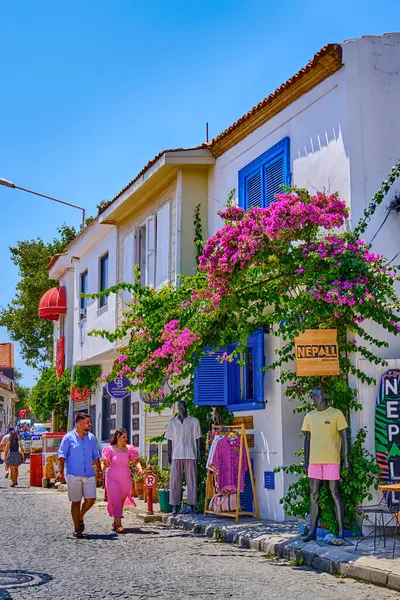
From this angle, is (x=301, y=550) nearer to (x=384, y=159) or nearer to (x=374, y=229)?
(x=374, y=229)

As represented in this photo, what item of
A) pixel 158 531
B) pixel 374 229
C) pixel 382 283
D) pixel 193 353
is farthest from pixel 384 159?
pixel 158 531

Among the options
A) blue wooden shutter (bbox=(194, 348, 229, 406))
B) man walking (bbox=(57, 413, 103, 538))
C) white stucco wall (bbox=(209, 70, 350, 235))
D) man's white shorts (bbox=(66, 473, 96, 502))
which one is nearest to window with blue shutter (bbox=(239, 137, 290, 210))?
white stucco wall (bbox=(209, 70, 350, 235))

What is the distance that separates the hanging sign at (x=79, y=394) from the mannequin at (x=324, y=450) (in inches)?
613

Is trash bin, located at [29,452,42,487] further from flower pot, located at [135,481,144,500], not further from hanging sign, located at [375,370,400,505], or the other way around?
hanging sign, located at [375,370,400,505]

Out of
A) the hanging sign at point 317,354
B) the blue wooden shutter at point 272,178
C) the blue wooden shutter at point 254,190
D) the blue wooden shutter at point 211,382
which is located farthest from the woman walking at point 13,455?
the hanging sign at point 317,354

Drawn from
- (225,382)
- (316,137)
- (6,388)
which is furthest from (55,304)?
(6,388)

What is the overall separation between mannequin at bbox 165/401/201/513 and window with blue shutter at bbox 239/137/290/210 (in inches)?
157

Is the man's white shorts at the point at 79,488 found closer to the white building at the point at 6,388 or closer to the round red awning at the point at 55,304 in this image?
the round red awning at the point at 55,304

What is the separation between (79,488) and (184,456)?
2894 mm

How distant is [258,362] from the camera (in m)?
14.2

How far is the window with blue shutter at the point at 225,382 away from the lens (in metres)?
14.9

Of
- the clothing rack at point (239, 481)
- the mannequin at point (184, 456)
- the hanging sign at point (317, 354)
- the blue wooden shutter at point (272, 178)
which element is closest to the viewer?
the hanging sign at point (317, 354)

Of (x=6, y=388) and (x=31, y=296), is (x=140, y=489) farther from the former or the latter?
(x=6, y=388)

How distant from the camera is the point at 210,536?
1264 cm
